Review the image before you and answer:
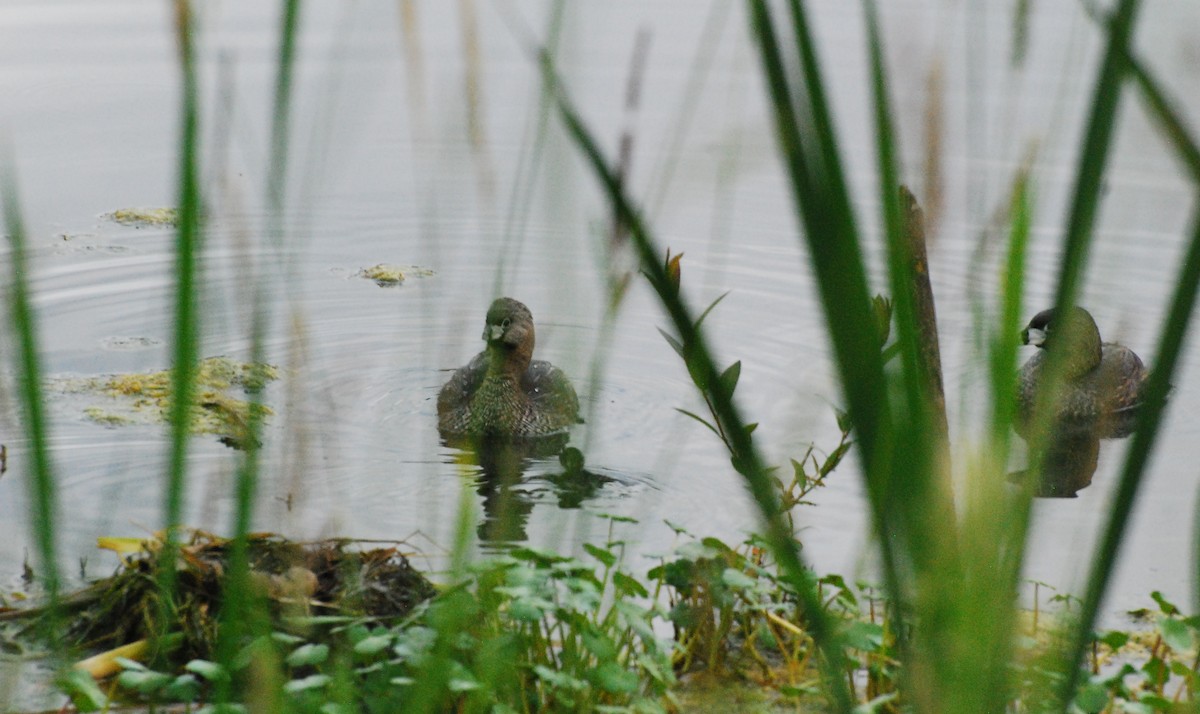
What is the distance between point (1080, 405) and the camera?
683 cm

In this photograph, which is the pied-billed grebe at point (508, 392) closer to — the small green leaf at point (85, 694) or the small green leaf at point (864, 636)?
the small green leaf at point (864, 636)

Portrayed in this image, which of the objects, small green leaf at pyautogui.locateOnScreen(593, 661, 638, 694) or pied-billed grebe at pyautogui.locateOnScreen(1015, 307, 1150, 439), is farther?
pied-billed grebe at pyautogui.locateOnScreen(1015, 307, 1150, 439)

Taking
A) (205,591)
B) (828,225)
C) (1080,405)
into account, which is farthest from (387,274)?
(828,225)

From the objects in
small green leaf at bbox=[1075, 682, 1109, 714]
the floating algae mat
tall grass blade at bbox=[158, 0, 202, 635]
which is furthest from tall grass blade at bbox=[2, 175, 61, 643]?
the floating algae mat

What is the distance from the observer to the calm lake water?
157 centimetres

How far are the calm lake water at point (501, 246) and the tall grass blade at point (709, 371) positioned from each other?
0.17m

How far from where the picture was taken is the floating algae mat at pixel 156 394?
578cm

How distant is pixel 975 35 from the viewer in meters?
1.41

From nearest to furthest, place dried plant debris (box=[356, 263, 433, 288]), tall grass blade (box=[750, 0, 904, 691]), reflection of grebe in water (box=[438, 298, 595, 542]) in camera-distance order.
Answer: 1. tall grass blade (box=[750, 0, 904, 691])
2. reflection of grebe in water (box=[438, 298, 595, 542])
3. dried plant debris (box=[356, 263, 433, 288])

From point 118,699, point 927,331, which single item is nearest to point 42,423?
point 927,331

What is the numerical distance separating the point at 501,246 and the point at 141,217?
22.7 ft

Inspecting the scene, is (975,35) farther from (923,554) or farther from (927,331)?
(927,331)

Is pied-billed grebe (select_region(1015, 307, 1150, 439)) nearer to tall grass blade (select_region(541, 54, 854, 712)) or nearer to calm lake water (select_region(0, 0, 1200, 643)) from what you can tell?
calm lake water (select_region(0, 0, 1200, 643))

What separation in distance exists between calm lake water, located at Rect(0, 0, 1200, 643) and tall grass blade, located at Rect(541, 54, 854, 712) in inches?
6.8
